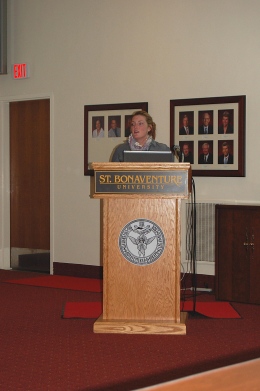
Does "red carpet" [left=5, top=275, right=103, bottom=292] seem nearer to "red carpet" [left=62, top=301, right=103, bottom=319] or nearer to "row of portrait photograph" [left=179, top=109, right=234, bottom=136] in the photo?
"red carpet" [left=62, top=301, right=103, bottom=319]

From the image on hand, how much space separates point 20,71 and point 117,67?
1.41m

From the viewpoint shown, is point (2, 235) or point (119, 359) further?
point (2, 235)

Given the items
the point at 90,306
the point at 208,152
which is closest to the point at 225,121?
the point at 208,152

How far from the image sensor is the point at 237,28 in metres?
5.89

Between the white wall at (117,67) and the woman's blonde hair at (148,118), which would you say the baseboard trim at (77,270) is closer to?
the white wall at (117,67)

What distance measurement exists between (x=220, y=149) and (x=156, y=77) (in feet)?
3.61

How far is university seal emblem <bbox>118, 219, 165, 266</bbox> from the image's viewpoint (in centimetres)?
405

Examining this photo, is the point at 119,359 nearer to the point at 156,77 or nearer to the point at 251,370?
the point at 251,370

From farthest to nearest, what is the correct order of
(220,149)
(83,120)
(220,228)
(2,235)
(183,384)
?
(2,235)
(83,120)
(220,149)
(220,228)
(183,384)

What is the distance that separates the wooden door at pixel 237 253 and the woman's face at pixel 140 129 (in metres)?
1.43

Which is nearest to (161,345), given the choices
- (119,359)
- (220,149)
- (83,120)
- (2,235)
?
(119,359)

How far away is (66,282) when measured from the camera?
6695 millimetres

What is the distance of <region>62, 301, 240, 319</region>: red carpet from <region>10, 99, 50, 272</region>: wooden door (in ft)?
7.60

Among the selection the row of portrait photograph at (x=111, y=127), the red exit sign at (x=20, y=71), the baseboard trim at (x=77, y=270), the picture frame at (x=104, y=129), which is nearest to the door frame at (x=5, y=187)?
the red exit sign at (x=20, y=71)
